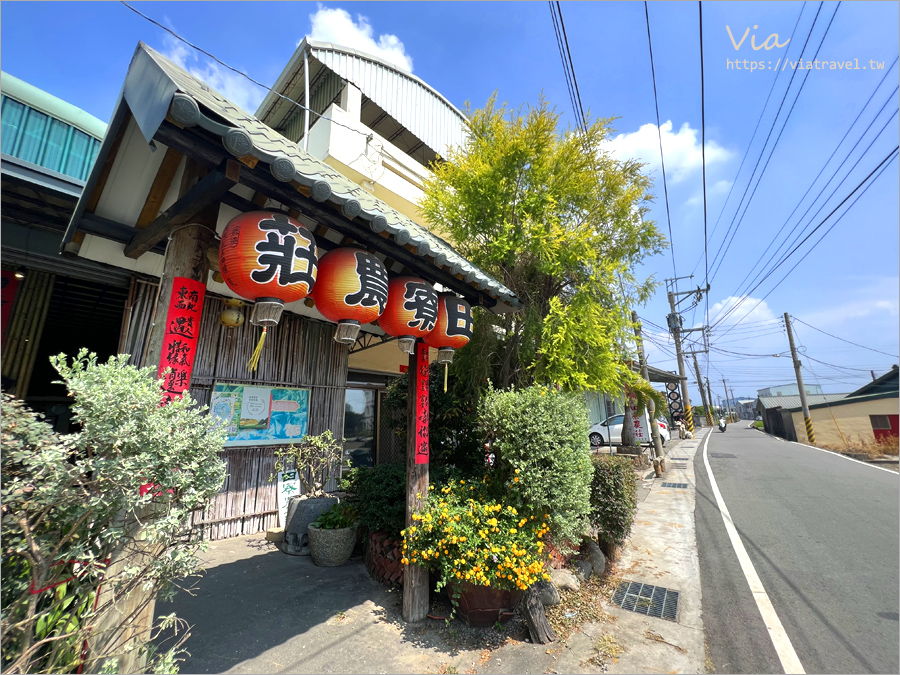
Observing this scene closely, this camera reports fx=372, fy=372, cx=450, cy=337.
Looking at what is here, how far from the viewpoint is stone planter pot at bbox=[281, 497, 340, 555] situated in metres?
5.55

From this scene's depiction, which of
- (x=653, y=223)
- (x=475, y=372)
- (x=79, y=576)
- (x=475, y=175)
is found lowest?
(x=79, y=576)

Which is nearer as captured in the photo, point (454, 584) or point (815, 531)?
point (454, 584)

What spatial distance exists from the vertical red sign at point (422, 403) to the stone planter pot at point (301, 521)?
8.07ft

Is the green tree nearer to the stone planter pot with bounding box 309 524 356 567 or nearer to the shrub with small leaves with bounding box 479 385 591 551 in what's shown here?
the shrub with small leaves with bounding box 479 385 591 551

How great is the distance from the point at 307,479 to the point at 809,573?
26.0 ft

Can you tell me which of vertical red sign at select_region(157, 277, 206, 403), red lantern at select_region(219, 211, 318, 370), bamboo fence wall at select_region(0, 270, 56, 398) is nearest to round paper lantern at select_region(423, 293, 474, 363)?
red lantern at select_region(219, 211, 318, 370)

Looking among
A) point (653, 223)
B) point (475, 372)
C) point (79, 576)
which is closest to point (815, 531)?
point (653, 223)

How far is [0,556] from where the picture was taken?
5.13 feet

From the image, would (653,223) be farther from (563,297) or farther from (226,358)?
(226,358)

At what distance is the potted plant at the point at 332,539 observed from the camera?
16.8 feet

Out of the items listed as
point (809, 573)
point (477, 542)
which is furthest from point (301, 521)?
A: point (809, 573)

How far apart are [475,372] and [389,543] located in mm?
2678

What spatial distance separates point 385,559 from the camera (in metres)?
4.66

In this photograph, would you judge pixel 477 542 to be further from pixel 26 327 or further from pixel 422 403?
pixel 26 327
